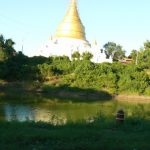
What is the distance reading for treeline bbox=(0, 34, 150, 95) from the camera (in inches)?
1826

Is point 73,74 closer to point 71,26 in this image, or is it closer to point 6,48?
point 6,48

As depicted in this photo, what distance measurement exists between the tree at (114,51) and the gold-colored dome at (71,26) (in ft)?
41.6

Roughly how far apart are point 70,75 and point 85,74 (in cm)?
172

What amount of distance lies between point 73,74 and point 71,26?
2094 cm

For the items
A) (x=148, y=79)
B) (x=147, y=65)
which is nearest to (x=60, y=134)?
(x=148, y=79)

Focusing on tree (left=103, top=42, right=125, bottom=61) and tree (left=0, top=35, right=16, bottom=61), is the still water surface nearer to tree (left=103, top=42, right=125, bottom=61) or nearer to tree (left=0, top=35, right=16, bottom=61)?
tree (left=0, top=35, right=16, bottom=61)

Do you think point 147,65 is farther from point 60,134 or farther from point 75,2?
point 60,134

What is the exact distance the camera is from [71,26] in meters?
67.6

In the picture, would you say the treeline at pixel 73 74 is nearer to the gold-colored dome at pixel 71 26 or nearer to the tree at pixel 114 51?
the gold-colored dome at pixel 71 26

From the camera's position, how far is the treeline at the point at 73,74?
46375 mm

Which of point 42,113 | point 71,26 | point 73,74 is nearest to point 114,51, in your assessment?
point 71,26

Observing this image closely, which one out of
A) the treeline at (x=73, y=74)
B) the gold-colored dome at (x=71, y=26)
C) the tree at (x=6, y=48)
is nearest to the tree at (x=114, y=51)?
the gold-colored dome at (x=71, y=26)

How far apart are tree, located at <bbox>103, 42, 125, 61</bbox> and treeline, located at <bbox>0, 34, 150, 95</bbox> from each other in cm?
2917

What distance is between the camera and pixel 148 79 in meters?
50.4
